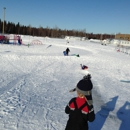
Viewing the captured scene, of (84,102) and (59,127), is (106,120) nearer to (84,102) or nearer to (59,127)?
(59,127)

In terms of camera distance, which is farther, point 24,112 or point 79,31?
point 79,31

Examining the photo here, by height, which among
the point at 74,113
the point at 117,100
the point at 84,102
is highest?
the point at 84,102

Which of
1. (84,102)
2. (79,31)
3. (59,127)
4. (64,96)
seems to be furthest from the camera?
(79,31)

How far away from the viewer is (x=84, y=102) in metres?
2.75

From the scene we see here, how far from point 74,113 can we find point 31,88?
520 cm

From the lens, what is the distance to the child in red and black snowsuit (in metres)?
2.70

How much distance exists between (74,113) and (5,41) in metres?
31.3

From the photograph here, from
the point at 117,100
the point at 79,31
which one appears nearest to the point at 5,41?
the point at 117,100

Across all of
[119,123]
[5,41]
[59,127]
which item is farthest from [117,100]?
[5,41]

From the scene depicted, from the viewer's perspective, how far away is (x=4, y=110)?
202 inches

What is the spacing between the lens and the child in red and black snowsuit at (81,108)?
2697mm

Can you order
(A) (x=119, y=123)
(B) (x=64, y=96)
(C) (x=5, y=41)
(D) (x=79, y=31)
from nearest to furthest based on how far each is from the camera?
1. (A) (x=119, y=123)
2. (B) (x=64, y=96)
3. (C) (x=5, y=41)
4. (D) (x=79, y=31)

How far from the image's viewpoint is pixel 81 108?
2744 millimetres

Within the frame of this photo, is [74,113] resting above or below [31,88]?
above
